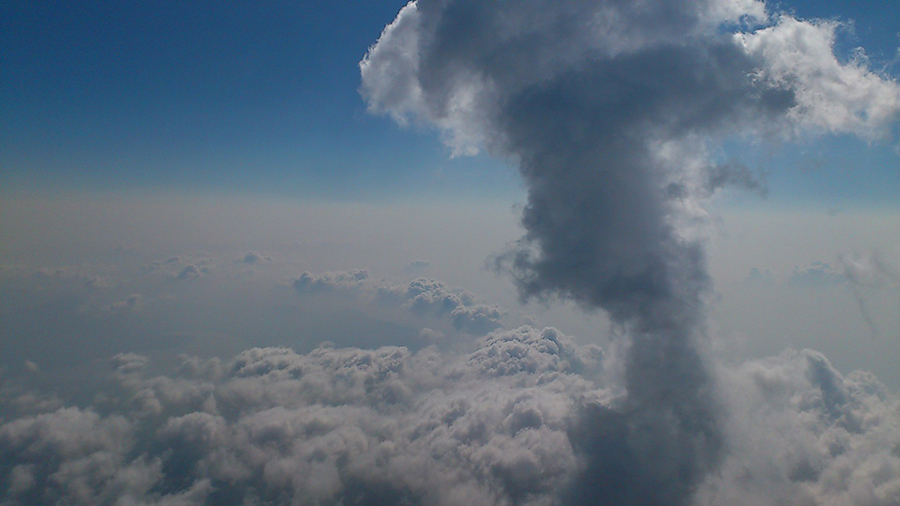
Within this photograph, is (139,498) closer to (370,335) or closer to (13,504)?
(13,504)

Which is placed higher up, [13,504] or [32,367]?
[32,367]

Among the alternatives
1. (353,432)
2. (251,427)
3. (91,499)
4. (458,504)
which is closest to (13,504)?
(91,499)

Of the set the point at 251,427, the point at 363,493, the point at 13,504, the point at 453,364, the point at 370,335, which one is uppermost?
the point at 370,335

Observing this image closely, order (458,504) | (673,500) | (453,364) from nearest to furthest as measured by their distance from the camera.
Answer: (673,500) < (458,504) < (453,364)

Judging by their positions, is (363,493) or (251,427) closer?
(363,493)

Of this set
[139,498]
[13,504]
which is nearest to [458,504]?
[139,498]

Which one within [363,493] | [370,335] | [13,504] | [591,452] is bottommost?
[13,504]

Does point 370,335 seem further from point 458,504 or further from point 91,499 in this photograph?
point 458,504

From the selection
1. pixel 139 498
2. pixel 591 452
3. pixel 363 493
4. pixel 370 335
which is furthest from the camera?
pixel 370 335

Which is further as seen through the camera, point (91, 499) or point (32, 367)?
point (32, 367)
